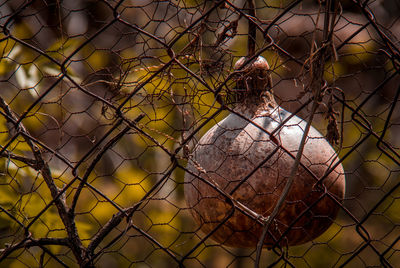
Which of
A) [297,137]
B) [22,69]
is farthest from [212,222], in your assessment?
[22,69]

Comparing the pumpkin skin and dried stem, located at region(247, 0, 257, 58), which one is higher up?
dried stem, located at region(247, 0, 257, 58)

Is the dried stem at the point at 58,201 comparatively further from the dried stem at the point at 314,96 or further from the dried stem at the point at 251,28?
the dried stem at the point at 251,28

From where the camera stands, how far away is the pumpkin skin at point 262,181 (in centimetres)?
139

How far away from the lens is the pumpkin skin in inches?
54.7

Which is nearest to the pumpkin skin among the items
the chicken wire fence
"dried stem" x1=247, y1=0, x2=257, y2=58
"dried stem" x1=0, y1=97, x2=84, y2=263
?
the chicken wire fence

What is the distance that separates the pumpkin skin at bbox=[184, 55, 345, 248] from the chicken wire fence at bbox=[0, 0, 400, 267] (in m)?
0.03

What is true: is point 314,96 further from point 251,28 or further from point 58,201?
point 58,201

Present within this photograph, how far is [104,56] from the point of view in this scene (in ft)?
11.3

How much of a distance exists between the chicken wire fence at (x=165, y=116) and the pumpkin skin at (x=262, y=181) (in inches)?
1.1

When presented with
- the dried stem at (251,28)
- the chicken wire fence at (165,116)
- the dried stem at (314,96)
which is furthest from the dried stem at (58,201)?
the dried stem at (251,28)

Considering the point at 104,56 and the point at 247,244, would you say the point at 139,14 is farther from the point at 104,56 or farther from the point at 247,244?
the point at 247,244

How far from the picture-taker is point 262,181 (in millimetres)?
1388

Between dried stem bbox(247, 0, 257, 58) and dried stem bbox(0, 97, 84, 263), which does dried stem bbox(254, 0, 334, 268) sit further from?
dried stem bbox(0, 97, 84, 263)

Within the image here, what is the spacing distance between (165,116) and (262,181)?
0.29m
